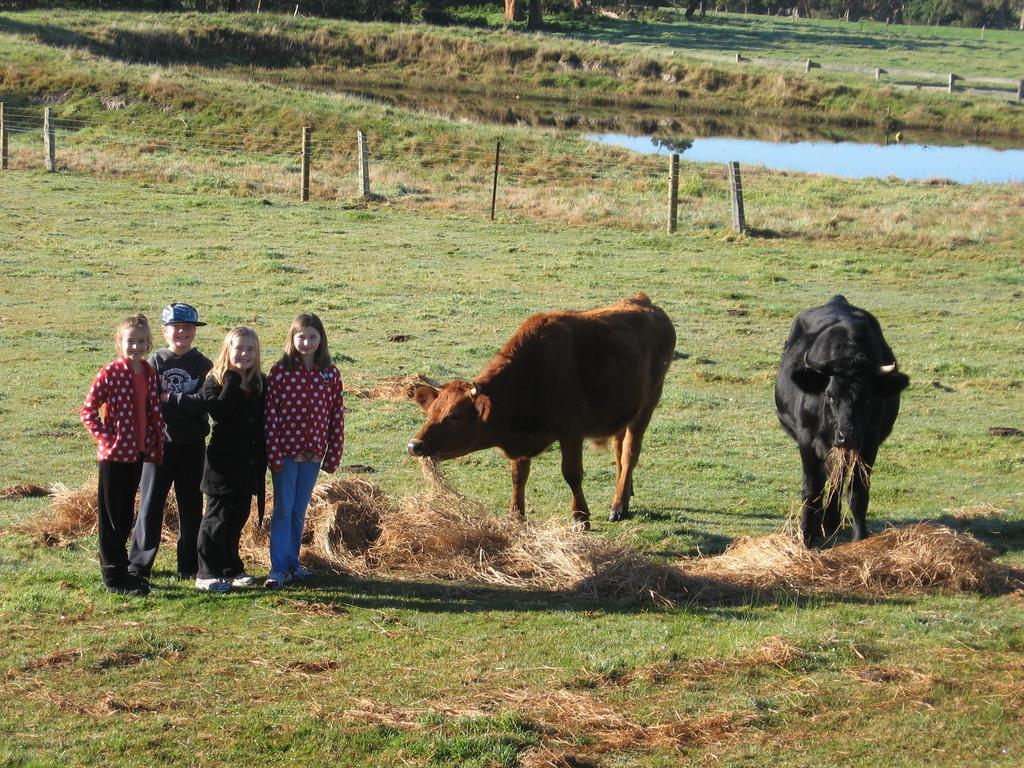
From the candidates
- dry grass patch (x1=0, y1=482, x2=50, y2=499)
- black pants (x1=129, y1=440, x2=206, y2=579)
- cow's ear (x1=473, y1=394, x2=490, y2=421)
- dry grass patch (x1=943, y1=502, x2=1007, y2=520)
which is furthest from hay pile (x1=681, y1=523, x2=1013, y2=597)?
dry grass patch (x1=0, y1=482, x2=50, y2=499)

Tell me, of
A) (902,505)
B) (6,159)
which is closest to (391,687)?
(902,505)

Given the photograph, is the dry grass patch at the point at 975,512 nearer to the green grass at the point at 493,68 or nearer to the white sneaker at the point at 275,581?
the white sneaker at the point at 275,581

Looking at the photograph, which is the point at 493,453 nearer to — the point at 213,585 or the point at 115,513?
the point at 213,585

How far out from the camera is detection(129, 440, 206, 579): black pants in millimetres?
7379

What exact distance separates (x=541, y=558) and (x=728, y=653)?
1.70 metres

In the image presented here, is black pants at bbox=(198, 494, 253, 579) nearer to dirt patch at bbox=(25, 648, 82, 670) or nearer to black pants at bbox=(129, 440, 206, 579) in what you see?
black pants at bbox=(129, 440, 206, 579)

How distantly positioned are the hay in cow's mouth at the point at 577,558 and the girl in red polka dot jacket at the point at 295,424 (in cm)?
44

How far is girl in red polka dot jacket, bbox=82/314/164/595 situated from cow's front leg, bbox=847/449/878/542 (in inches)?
182

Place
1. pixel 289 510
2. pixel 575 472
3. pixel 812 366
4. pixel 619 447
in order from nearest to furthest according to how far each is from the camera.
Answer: pixel 289 510 < pixel 812 366 < pixel 575 472 < pixel 619 447

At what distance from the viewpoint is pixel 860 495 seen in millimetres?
8570

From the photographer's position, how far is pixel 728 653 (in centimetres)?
643


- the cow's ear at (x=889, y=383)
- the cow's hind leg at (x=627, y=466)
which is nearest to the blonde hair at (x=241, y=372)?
the cow's hind leg at (x=627, y=466)

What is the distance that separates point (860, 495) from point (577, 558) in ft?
7.34

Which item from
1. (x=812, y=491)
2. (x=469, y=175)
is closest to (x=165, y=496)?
(x=812, y=491)
